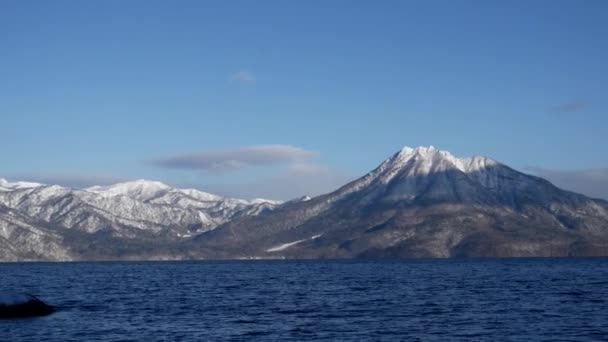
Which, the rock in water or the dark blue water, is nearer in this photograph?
the dark blue water

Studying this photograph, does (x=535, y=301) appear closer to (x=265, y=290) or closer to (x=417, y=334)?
(x=417, y=334)

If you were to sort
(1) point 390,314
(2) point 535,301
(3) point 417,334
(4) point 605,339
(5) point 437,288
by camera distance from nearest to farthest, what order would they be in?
(4) point 605,339
(3) point 417,334
(1) point 390,314
(2) point 535,301
(5) point 437,288

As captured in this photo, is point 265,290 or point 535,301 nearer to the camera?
point 535,301

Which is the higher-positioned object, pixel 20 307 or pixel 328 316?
pixel 20 307

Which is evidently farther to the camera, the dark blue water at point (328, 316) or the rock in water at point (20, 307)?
the rock in water at point (20, 307)

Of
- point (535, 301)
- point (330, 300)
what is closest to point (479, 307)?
point (535, 301)

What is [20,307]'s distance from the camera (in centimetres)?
11238

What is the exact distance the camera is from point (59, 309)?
120250mm

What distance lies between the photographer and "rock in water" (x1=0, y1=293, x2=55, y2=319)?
4368 inches

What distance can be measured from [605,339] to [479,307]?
34971mm

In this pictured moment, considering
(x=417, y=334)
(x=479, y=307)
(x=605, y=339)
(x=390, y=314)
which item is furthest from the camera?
(x=479, y=307)

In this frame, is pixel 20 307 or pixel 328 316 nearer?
pixel 328 316

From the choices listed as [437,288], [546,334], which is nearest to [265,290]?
[437,288]

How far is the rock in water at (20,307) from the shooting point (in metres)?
111
